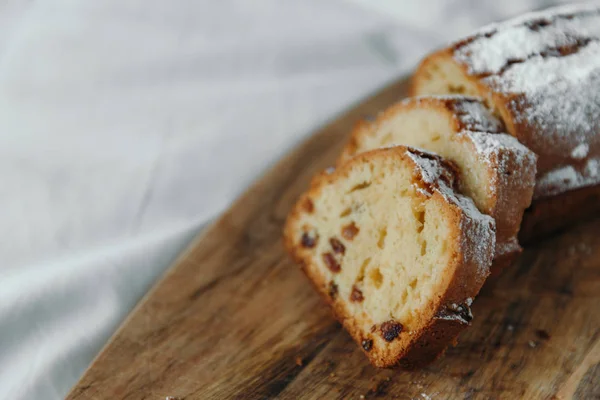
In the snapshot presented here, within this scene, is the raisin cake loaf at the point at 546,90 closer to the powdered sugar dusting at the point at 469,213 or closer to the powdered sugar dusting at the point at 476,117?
→ the powdered sugar dusting at the point at 476,117

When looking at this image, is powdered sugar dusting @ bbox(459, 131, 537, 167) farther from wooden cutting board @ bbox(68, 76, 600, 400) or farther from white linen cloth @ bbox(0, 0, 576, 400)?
white linen cloth @ bbox(0, 0, 576, 400)

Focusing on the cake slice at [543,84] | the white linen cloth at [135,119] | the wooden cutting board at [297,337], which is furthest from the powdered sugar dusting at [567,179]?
the white linen cloth at [135,119]

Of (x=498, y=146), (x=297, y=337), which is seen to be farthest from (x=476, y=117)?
(x=297, y=337)

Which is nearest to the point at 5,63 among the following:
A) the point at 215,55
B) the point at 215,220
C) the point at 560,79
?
the point at 215,55

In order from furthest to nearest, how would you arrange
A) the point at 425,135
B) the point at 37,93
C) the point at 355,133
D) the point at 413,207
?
the point at 37,93 → the point at 355,133 → the point at 425,135 → the point at 413,207

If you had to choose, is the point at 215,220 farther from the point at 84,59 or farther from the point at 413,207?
the point at 84,59

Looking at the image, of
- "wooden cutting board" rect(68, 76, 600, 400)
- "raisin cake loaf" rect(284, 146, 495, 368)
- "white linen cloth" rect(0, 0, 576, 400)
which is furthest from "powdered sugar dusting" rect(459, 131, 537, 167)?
"white linen cloth" rect(0, 0, 576, 400)

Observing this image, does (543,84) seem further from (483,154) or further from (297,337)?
(297,337)
